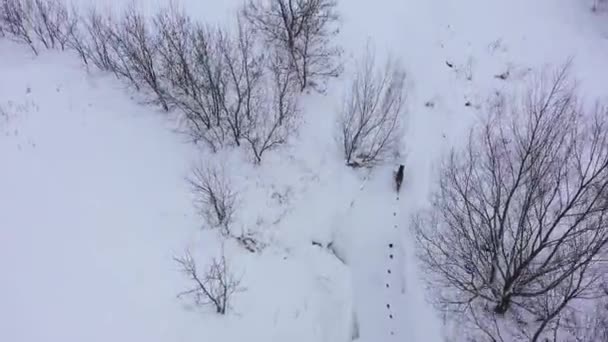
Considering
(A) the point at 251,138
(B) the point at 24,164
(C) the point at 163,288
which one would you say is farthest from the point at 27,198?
(A) the point at 251,138

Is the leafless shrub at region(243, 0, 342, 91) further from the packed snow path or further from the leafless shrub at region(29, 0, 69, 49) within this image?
the leafless shrub at region(29, 0, 69, 49)

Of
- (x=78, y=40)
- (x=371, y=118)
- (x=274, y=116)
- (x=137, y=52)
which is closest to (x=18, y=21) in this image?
(x=78, y=40)

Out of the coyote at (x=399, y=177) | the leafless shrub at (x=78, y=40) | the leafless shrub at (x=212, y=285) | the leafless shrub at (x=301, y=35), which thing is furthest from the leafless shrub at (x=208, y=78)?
the coyote at (x=399, y=177)

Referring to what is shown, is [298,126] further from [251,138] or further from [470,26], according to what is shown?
[470,26]

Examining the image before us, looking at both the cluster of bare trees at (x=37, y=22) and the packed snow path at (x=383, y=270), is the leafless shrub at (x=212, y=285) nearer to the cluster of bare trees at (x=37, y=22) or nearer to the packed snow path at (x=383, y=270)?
the packed snow path at (x=383, y=270)

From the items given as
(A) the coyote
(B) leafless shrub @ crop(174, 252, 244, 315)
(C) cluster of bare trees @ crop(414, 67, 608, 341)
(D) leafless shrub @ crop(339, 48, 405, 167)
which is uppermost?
(D) leafless shrub @ crop(339, 48, 405, 167)

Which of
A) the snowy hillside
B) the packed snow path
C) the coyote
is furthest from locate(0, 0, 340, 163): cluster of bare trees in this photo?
the coyote
